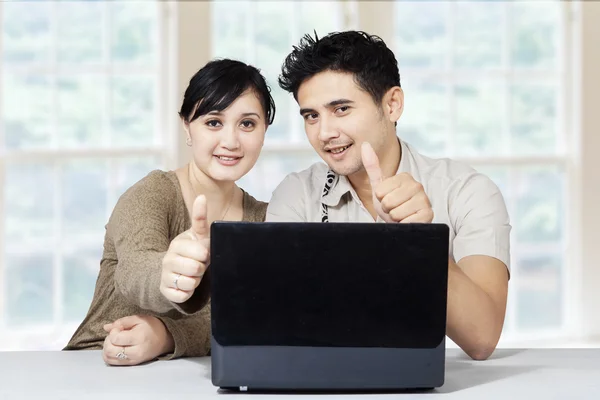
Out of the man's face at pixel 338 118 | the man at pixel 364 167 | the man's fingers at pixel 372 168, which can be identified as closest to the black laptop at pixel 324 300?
the man's fingers at pixel 372 168

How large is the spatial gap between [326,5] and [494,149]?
1.22 metres

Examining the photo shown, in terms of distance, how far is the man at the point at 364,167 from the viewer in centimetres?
204

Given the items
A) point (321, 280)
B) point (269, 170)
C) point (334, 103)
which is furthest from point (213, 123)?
point (269, 170)

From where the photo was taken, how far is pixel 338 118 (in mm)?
2102

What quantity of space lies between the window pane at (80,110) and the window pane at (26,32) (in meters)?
0.19

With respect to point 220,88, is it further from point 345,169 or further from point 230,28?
point 230,28

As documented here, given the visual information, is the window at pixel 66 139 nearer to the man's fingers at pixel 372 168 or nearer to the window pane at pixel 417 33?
the window pane at pixel 417 33

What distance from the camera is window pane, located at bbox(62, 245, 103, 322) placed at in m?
4.49

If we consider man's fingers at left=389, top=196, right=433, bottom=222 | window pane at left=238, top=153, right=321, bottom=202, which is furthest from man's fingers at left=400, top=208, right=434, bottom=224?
window pane at left=238, top=153, right=321, bottom=202

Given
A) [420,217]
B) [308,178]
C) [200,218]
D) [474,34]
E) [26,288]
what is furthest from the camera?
[474,34]

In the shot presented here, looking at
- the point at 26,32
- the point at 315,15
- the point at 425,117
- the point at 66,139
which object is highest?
the point at 315,15

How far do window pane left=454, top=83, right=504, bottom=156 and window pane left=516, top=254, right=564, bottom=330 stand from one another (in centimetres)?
66

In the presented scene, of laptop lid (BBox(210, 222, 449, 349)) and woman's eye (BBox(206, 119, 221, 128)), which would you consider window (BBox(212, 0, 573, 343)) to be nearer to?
woman's eye (BBox(206, 119, 221, 128))

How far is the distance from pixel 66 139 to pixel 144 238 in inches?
114
